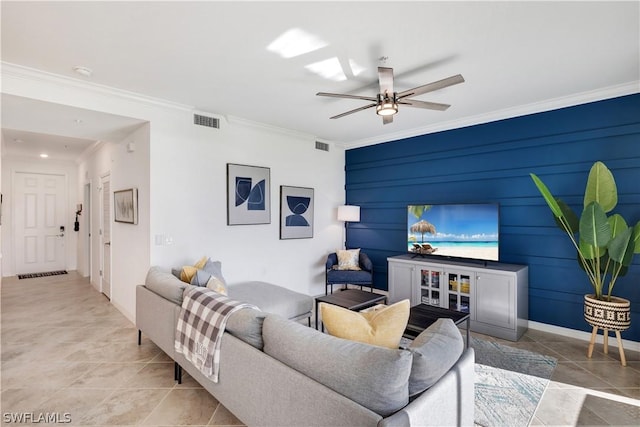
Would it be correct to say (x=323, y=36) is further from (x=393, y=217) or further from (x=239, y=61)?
(x=393, y=217)

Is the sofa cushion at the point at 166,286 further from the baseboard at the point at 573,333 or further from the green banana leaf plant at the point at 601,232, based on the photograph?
the baseboard at the point at 573,333

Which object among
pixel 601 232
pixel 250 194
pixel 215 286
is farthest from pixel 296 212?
pixel 601 232

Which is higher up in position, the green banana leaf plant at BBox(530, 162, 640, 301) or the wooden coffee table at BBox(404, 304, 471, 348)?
the green banana leaf plant at BBox(530, 162, 640, 301)

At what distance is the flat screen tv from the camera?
3805 millimetres

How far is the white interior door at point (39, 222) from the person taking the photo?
662cm

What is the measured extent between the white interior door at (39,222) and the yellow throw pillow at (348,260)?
6686 millimetres

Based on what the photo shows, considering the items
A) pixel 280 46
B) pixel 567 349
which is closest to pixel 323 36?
pixel 280 46

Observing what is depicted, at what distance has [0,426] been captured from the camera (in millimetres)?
2002

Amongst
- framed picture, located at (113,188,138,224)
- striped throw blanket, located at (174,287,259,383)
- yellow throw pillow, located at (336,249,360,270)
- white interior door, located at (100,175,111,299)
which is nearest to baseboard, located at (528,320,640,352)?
yellow throw pillow, located at (336,249,360,270)

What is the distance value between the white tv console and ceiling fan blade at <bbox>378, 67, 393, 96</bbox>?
93.8 inches

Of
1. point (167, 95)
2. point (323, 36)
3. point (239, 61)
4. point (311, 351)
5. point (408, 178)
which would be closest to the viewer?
point (311, 351)

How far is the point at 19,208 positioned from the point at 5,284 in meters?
1.77

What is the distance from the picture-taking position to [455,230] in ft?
13.5

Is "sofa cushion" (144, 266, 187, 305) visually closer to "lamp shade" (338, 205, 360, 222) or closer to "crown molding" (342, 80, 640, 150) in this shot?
"lamp shade" (338, 205, 360, 222)
